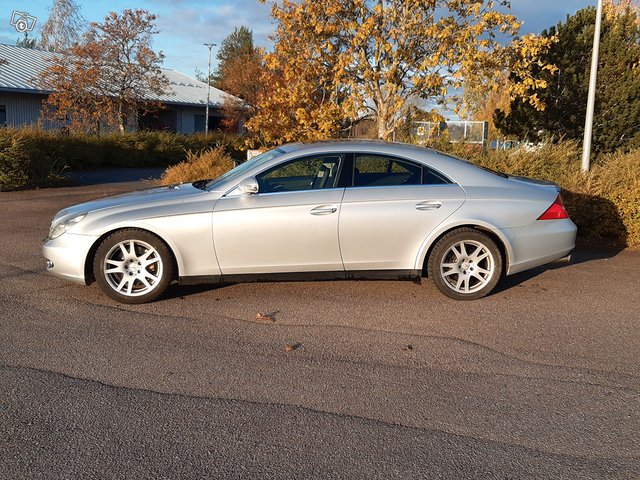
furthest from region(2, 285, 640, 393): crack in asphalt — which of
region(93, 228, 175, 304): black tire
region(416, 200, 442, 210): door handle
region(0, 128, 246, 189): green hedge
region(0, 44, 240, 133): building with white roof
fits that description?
region(0, 44, 240, 133): building with white roof

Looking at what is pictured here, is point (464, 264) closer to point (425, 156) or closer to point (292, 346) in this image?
point (425, 156)

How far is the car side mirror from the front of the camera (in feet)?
Result: 18.8

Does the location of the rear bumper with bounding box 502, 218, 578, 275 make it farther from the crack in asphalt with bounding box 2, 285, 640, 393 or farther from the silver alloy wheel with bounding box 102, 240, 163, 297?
the silver alloy wheel with bounding box 102, 240, 163, 297

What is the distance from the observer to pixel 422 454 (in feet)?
10.6

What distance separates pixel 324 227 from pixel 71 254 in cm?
236

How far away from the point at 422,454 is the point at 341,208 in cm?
292

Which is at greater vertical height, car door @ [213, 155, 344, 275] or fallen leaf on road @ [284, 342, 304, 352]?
car door @ [213, 155, 344, 275]

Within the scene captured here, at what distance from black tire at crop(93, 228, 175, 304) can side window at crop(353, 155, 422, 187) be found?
2.04 metres

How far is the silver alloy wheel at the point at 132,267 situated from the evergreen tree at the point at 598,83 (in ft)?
38.9

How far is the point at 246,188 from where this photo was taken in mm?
5730

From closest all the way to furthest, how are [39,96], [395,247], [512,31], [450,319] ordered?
1. [450,319]
2. [395,247]
3. [512,31]
4. [39,96]

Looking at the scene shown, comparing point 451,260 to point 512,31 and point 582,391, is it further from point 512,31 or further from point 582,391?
point 512,31

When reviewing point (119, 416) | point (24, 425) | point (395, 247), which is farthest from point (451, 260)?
point (24, 425)

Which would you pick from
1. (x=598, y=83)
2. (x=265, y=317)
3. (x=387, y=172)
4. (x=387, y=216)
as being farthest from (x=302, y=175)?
(x=598, y=83)
